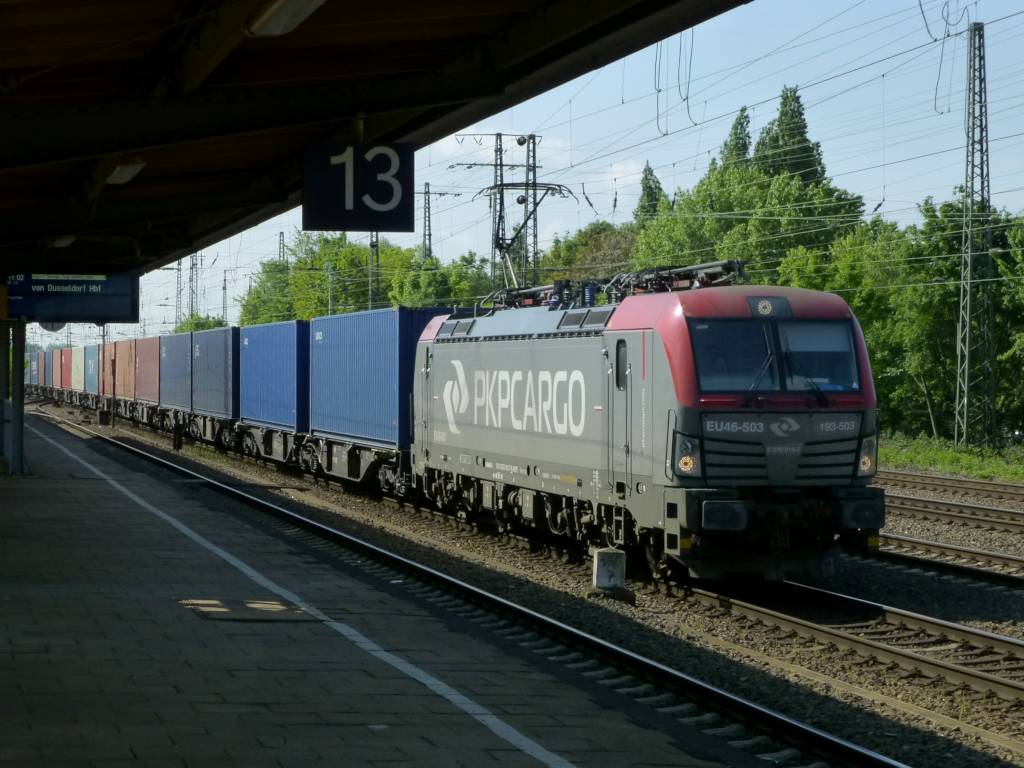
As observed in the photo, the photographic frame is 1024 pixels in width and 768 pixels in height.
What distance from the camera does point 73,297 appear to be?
25.0 metres

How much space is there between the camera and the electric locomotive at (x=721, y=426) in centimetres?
1288

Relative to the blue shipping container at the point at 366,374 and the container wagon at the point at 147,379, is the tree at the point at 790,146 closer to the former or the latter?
the container wagon at the point at 147,379

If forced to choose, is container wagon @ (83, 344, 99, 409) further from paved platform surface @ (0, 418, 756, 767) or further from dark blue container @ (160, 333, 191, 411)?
paved platform surface @ (0, 418, 756, 767)

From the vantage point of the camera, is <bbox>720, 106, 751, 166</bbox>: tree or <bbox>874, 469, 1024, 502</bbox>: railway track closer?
<bbox>874, 469, 1024, 502</bbox>: railway track

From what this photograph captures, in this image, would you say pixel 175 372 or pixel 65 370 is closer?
pixel 175 372

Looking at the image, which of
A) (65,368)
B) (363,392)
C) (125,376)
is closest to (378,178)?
(363,392)

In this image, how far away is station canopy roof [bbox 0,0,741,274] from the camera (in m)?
7.95

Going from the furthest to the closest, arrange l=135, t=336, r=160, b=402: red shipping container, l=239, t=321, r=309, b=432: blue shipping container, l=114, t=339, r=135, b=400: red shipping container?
l=114, t=339, r=135, b=400: red shipping container, l=135, t=336, r=160, b=402: red shipping container, l=239, t=321, r=309, b=432: blue shipping container

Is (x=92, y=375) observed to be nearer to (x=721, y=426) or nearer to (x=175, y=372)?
(x=175, y=372)

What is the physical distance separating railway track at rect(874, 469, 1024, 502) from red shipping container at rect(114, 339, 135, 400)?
30.6 meters

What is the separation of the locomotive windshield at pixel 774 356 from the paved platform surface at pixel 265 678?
359 cm

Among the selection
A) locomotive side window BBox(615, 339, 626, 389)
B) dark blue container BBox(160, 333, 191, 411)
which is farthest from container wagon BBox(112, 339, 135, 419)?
locomotive side window BBox(615, 339, 626, 389)

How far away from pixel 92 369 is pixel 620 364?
5120 cm

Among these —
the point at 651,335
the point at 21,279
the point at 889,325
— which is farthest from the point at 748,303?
the point at 889,325
